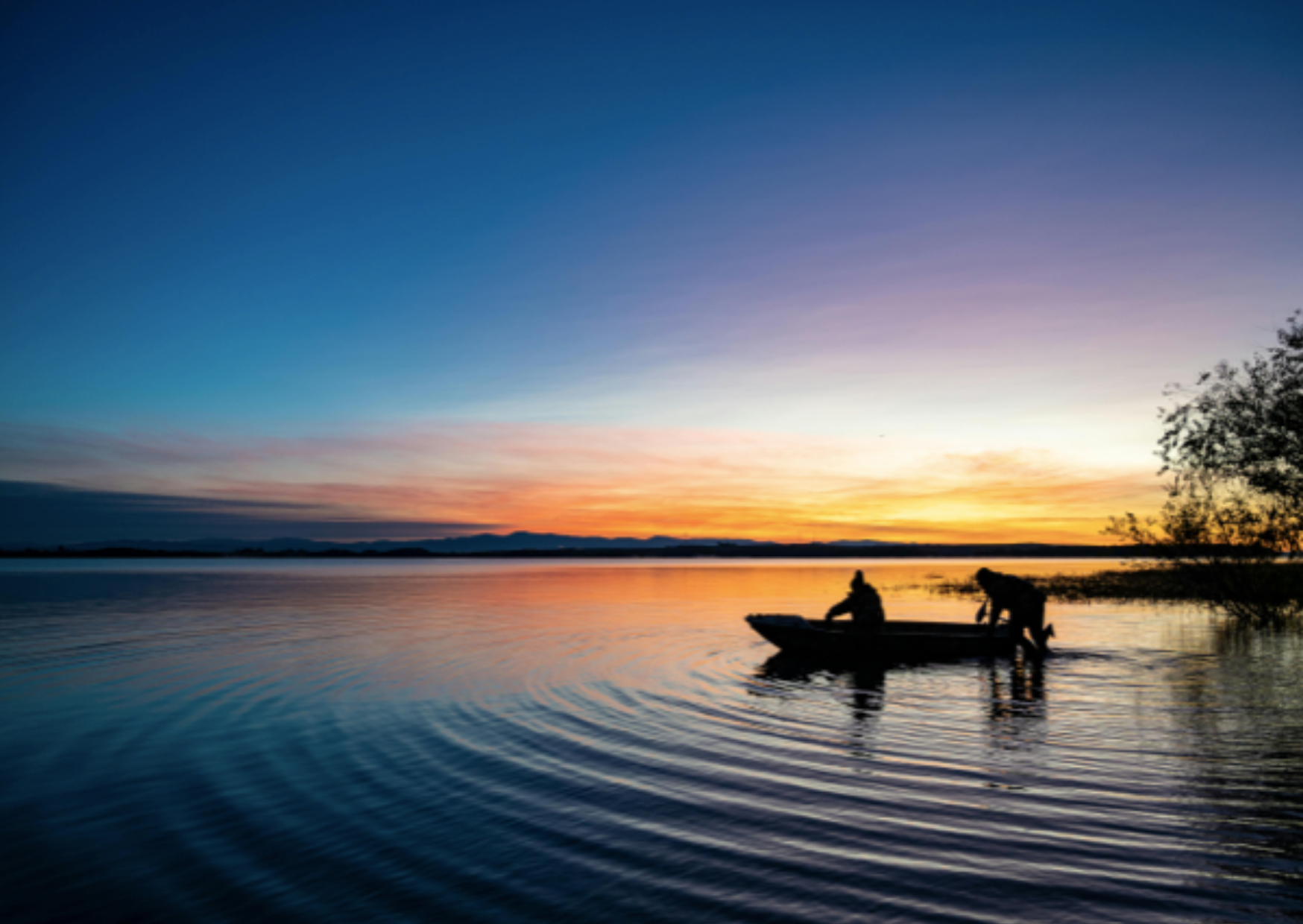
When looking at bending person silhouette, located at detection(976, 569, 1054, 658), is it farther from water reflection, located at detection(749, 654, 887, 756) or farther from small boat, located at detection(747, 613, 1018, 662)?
water reflection, located at detection(749, 654, 887, 756)

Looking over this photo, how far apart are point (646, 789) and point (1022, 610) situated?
57.6 feet

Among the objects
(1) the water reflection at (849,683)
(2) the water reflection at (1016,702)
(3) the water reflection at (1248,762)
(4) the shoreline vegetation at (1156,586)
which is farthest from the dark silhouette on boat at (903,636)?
(4) the shoreline vegetation at (1156,586)

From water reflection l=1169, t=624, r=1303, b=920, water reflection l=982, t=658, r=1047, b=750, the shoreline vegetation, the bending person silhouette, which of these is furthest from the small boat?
the shoreline vegetation

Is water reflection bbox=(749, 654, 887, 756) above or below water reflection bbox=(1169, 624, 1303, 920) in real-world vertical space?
below

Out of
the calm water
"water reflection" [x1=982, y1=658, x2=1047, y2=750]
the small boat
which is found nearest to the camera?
the calm water

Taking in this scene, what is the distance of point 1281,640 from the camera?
2634 cm

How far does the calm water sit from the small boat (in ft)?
3.03

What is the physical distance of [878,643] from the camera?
72.2ft

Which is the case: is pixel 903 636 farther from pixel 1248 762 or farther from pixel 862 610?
pixel 1248 762

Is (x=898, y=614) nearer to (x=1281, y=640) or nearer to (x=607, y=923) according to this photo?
(x=1281, y=640)

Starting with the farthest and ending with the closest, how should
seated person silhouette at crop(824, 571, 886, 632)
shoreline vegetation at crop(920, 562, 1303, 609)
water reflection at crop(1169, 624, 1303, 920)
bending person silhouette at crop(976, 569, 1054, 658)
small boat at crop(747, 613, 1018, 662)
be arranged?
shoreline vegetation at crop(920, 562, 1303, 609) → seated person silhouette at crop(824, 571, 886, 632) → bending person silhouette at crop(976, 569, 1054, 658) → small boat at crop(747, 613, 1018, 662) → water reflection at crop(1169, 624, 1303, 920)

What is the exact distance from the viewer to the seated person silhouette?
2398 centimetres

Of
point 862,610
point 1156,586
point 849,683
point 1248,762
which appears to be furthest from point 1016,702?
point 1156,586

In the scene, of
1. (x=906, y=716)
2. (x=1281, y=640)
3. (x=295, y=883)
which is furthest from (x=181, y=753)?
(x=1281, y=640)
